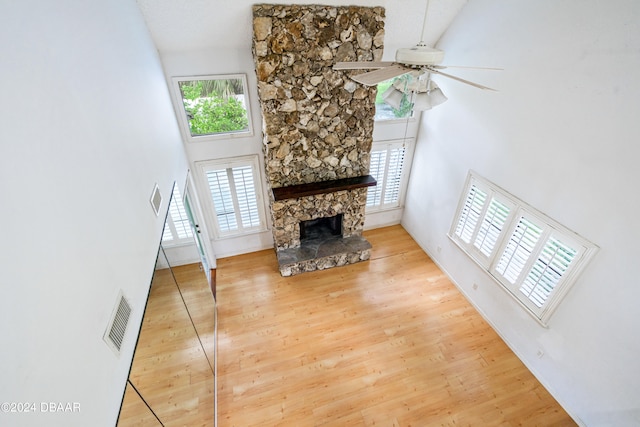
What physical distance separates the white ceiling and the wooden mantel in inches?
83.2

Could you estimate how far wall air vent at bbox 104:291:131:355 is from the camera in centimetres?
144

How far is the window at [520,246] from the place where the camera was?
3098 mm

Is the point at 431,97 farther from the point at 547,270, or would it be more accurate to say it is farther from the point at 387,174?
the point at 387,174

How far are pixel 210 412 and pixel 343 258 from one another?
3022mm

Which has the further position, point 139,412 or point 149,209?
point 149,209

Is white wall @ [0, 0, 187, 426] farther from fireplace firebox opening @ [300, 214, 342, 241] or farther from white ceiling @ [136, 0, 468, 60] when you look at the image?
fireplace firebox opening @ [300, 214, 342, 241]

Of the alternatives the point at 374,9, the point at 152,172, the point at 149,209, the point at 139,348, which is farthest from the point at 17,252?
the point at 374,9

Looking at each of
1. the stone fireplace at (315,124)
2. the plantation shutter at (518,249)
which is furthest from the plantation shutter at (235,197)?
the plantation shutter at (518,249)

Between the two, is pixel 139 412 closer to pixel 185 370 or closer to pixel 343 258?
pixel 185 370

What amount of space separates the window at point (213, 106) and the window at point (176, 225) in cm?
143

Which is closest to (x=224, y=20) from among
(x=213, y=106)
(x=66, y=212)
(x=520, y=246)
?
(x=213, y=106)

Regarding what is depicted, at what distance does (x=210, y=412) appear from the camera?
3.08 meters

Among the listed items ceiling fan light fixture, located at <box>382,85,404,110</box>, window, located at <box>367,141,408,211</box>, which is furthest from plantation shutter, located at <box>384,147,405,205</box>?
ceiling fan light fixture, located at <box>382,85,404,110</box>

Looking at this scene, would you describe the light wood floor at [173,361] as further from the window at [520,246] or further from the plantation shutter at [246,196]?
the window at [520,246]
